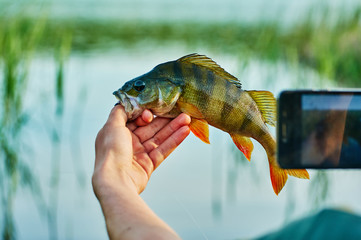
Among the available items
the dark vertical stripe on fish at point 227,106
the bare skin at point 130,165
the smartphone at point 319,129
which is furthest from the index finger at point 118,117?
the smartphone at point 319,129

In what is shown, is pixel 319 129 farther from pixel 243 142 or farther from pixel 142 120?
pixel 142 120

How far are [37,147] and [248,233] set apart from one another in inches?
94.0

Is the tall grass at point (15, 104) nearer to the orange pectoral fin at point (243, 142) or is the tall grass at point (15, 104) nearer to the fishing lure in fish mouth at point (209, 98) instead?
the fishing lure in fish mouth at point (209, 98)

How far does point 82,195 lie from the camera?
15.3 ft

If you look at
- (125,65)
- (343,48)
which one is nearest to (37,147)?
(125,65)

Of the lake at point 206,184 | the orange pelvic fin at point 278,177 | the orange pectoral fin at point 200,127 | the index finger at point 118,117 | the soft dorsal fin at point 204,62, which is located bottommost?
the lake at point 206,184

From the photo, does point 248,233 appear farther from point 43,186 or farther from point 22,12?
point 22,12

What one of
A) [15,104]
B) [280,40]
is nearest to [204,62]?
[15,104]

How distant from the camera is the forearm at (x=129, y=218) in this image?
3.76ft

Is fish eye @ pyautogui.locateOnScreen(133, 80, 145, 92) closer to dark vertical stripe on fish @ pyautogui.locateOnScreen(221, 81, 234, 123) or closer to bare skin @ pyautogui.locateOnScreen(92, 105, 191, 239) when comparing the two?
bare skin @ pyautogui.locateOnScreen(92, 105, 191, 239)

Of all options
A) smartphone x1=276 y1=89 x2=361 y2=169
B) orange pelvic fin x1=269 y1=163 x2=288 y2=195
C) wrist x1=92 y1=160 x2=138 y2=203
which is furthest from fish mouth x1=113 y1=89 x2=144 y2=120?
smartphone x1=276 y1=89 x2=361 y2=169

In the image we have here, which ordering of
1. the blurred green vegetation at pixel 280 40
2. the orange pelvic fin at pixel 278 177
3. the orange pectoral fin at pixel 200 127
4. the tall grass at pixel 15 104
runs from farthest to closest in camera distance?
the blurred green vegetation at pixel 280 40 < the tall grass at pixel 15 104 < the orange pectoral fin at pixel 200 127 < the orange pelvic fin at pixel 278 177

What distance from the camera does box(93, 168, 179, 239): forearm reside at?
115 cm

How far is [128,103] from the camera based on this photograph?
167cm
